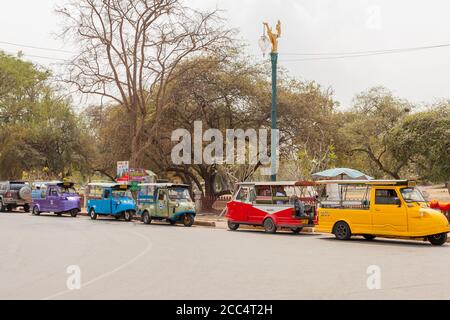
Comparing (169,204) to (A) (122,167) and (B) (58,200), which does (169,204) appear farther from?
(B) (58,200)

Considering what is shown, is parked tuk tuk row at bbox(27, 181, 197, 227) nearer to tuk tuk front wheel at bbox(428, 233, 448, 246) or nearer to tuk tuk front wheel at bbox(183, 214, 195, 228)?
tuk tuk front wheel at bbox(183, 214, 195, 228)

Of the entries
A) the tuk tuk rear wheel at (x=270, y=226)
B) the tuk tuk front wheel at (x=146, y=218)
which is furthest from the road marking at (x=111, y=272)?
the tuk tuk front wheel at (x=146, y=218)

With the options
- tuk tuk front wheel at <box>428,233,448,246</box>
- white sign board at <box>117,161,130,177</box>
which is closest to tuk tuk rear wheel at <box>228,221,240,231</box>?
tuk tuk front wheel at <box>428,233,448,246</box>

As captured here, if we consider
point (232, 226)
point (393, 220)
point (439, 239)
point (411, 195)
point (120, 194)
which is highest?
point (411, 195)

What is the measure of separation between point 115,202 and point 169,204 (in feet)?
16.3

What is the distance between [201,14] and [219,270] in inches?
1111

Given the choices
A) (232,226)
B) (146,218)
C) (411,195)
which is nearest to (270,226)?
(232,226)

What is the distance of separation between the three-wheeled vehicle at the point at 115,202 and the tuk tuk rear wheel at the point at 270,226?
10.4m

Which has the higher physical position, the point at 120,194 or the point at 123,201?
the point at 120,194

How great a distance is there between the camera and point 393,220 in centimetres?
1944

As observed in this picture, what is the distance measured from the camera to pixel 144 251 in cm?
1642

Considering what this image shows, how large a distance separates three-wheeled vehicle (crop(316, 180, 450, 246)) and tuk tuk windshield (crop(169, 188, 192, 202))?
9328mm

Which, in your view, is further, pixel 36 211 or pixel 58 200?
pixel 36 211
